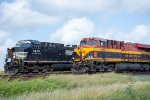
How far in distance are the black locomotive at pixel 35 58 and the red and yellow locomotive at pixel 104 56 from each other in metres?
2.56

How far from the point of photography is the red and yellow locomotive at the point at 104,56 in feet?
89.8

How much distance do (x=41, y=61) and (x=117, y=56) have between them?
686 centimetres

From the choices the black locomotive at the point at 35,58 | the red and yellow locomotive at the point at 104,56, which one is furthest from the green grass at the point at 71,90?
the black locomotive at the point at 35,58

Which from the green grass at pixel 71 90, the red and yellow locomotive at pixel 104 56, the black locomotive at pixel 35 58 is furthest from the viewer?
the black locomotive at pixel 35 58

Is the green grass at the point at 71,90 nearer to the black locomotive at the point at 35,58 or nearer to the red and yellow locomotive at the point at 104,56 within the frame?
the red and yellow locomotive at the point at 104,56

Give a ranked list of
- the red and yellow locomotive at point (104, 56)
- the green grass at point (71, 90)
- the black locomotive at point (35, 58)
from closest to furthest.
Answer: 1. the green grass at point (71, 90)
2. the red and yellow locomotive at point (104, 56)
3. the black locomotive at point (35, 58)

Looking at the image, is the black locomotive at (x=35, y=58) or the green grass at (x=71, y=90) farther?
the black locomotive at (x=35, y=58)

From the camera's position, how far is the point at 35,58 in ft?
94.8

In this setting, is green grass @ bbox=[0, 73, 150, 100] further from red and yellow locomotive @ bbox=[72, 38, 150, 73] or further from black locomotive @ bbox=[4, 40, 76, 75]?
black locomotive @ bbox=[4, 40, 76, 75]

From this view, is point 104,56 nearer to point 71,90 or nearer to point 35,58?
point 35,58

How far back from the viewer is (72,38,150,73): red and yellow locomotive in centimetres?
2738

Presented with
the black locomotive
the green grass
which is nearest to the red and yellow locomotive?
the black locomotive

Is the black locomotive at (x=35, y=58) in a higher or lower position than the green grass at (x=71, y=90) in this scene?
higher

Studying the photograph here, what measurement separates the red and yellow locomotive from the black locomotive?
256 cm
